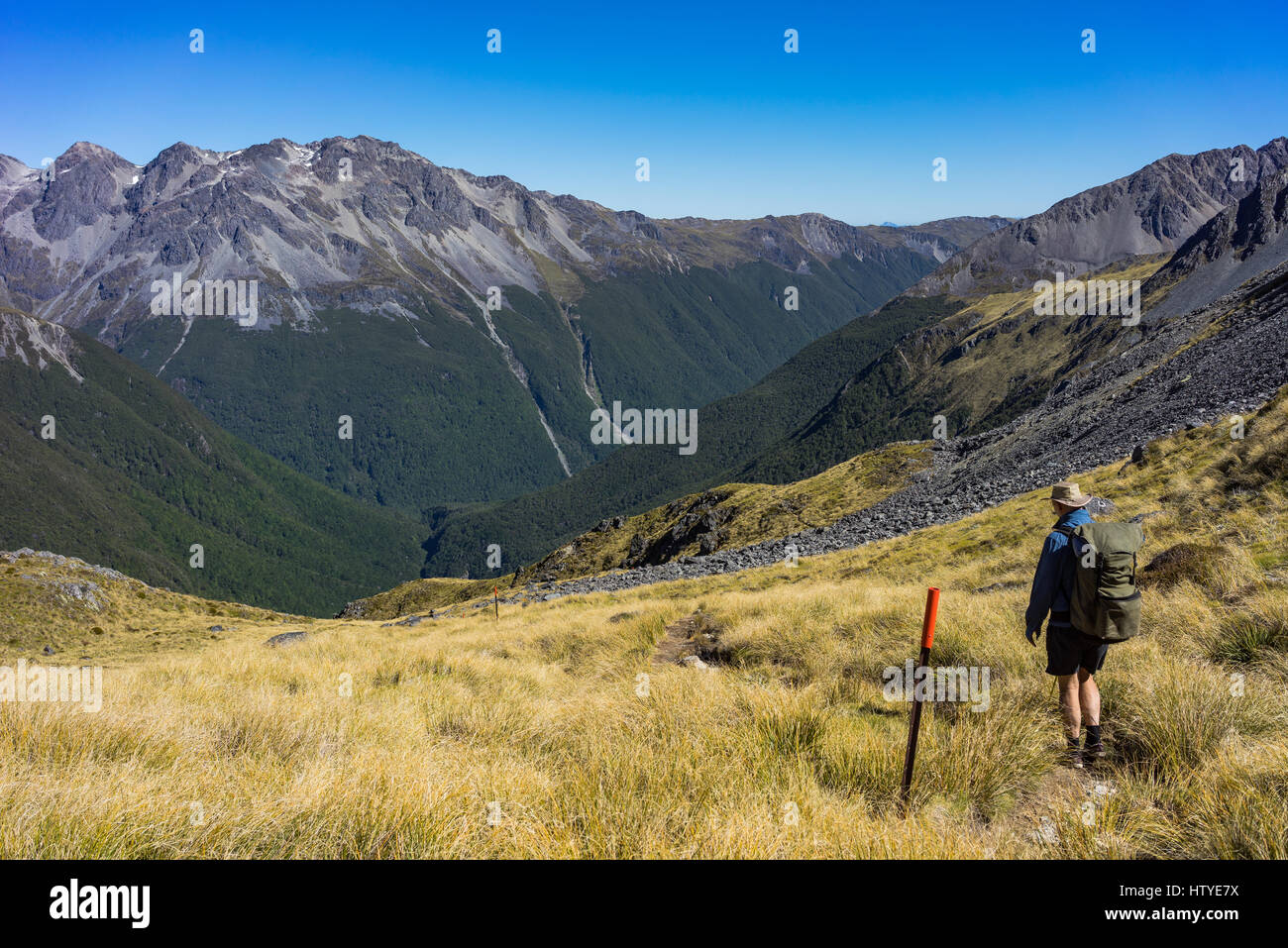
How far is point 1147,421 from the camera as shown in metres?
35.9

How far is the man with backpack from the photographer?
5797mm

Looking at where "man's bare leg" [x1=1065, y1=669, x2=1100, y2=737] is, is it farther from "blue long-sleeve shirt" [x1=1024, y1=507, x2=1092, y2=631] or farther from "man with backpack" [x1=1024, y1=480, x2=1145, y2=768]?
"blue long-sleeve shirt" [x1=1024, y1=507, x2=1092, y2=631]

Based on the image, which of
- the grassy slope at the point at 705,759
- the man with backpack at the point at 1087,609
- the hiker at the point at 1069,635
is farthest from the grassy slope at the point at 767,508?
the man with backpack at the point at 1087,609

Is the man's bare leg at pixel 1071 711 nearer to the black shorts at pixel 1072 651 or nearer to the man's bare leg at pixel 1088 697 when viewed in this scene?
the man's bare leg at pixel 1088 697

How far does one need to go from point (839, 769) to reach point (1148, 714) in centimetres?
278

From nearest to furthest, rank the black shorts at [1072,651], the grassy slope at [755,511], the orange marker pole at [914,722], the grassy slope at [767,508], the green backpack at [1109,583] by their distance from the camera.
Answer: the orange marker pole at [914,722] < the green backpack at [1109,583] < the black shorts at [1072,651] < the grassy slope at [767,508] < the grassy slope at [755,511]

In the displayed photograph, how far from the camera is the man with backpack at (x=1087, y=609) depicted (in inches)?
228

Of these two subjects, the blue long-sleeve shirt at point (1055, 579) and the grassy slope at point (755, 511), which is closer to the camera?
→ the blue long-sleeve shirt at point (1055, 579)

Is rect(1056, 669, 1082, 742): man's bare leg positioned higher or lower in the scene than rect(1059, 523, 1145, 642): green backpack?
lower

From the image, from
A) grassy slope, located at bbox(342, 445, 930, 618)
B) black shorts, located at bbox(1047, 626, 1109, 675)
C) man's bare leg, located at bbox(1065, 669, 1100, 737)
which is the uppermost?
black shorts, located at bbox(1047, 626, 1109, 675)

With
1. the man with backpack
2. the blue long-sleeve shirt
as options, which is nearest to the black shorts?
the man with backpack

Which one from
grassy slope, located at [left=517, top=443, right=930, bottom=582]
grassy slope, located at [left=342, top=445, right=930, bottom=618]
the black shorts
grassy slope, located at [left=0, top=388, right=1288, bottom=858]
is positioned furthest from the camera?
grassy slope, located at [left=342, top=445, right=930, bottom=618]
